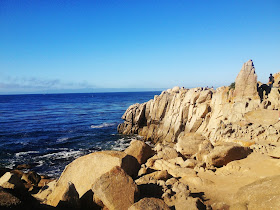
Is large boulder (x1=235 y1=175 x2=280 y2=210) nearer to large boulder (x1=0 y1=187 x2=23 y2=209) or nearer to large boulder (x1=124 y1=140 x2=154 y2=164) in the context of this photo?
large boulder (x1=0 y1=187 x2=23 y2=209)

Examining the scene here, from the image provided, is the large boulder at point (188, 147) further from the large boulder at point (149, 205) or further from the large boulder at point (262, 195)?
the large boulder at point (149, 205)

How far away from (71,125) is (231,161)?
126 feet

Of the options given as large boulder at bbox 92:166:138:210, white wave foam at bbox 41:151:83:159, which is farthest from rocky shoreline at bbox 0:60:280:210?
white wave foam at bbox 41:151:83:159

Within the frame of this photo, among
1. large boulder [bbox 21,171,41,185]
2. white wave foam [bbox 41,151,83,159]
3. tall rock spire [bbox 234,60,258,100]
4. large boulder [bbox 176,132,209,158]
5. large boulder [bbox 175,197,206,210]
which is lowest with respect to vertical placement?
white wave foam [bbox 41,151,83,159]

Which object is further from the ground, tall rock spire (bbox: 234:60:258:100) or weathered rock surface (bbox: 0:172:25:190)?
tall rock spire (bbox: 234:60:258:100)

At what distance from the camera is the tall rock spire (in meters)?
23.7

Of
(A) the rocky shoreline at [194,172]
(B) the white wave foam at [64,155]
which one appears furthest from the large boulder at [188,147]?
(B) the white wave foam at [64,155]

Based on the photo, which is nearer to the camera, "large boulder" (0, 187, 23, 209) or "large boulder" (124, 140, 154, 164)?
"large boulder" (0, 187, 23, 209)

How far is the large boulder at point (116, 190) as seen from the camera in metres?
7.50

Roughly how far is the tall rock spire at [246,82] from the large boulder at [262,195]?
18.5 m

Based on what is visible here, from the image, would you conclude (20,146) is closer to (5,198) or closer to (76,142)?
(76,142)

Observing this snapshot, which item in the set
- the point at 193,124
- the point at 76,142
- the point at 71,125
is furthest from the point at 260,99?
the point at 71,125

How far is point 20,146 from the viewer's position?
29484mm

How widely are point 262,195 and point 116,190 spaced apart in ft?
17.0
